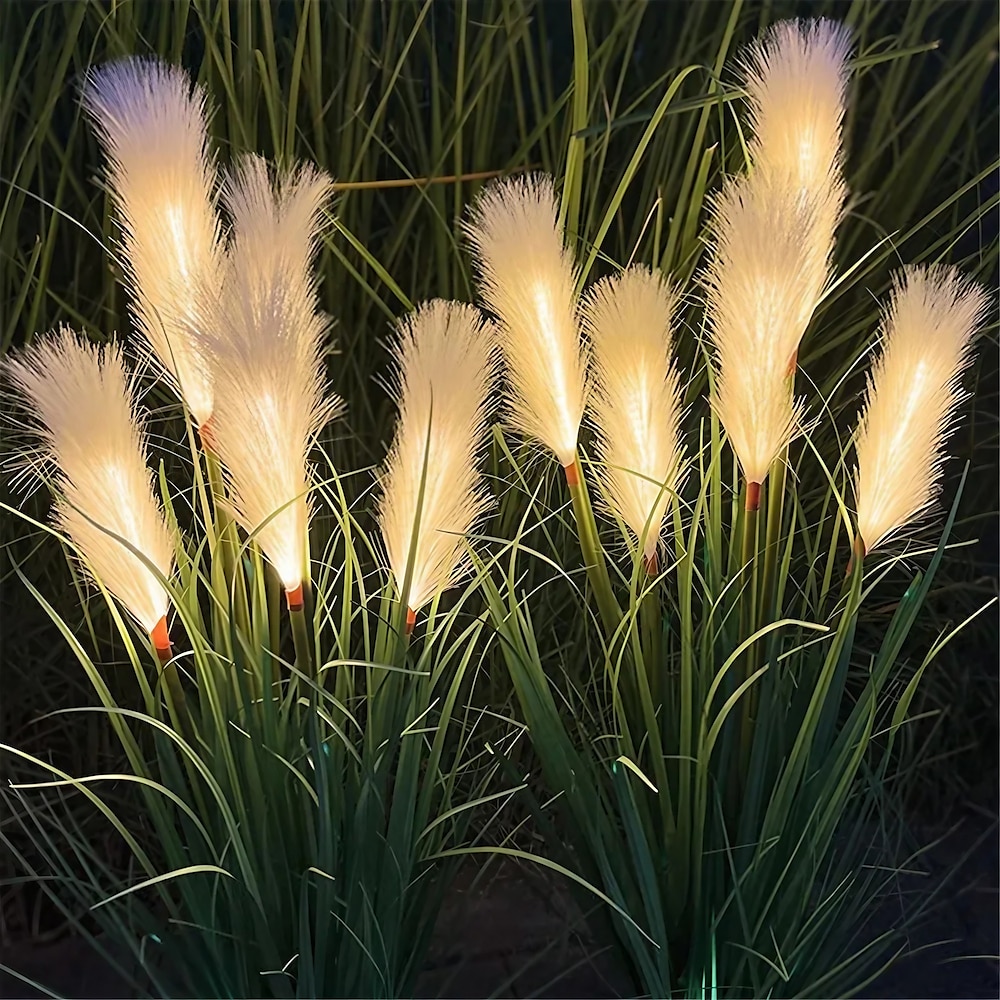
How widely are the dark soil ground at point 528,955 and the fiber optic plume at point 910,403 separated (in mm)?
357

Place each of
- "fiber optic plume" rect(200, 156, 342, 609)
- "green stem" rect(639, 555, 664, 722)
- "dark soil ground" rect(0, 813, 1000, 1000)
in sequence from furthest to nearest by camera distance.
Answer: "dark soil ground" rect(0, 813, 1000, 1000), "green stem" rect(639, 555, 664, 722), "fiber optic plume" rect(200, 156, 342, 609)

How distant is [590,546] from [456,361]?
140mm

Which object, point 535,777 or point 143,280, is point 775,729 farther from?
point 143,280

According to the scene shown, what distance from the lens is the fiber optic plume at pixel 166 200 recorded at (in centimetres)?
51

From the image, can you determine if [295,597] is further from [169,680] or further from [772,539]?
[772,539]

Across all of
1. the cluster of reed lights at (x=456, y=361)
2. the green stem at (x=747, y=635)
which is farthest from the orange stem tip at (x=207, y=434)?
the green stem at (x=747, y=635)

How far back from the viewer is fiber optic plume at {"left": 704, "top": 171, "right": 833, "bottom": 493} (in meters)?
0.51

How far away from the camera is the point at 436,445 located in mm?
520

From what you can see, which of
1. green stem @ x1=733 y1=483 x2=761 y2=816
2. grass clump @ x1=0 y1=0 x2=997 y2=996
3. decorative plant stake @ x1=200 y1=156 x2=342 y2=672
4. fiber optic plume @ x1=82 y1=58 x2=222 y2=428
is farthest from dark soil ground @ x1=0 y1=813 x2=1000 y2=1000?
fiber optic plume @ x1=82 y1=58 x2=222 y2=428

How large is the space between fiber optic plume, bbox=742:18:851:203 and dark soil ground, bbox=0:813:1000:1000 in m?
0.52

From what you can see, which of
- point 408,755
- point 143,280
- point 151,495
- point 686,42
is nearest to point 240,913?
point 408,755

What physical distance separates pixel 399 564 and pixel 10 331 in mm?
360

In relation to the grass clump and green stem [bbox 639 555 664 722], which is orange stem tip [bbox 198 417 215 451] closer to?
the grass clump

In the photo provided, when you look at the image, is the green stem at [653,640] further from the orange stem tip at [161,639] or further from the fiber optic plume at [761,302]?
the orange stem tip at [161,639]
